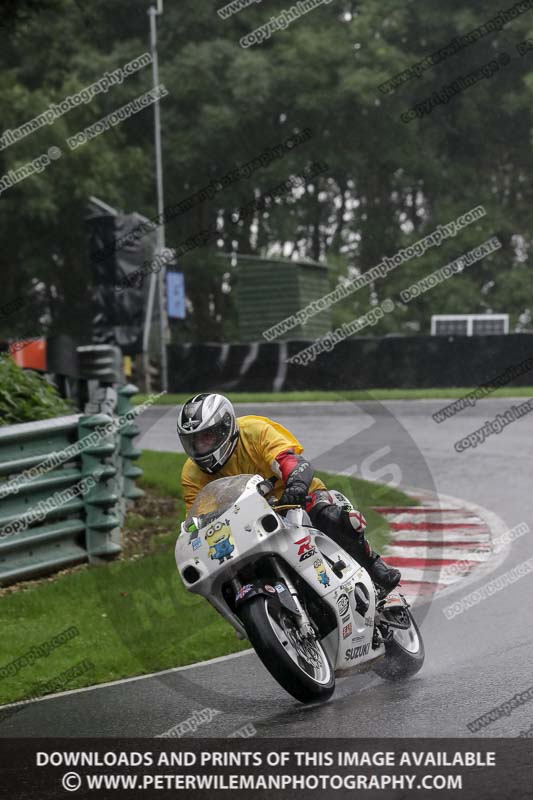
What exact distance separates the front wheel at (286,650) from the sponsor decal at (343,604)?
0.81 feet

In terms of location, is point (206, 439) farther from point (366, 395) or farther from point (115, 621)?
point (366, 395)

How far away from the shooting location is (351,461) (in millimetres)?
17844

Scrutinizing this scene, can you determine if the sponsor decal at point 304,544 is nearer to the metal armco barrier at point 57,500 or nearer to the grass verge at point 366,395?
the metal armco barrier at point 57,500

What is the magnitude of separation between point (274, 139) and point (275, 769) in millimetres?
44616

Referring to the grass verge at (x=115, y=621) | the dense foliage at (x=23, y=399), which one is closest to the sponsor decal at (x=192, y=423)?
the grass verge at (x=115, y=621)

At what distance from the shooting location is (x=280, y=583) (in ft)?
21.9

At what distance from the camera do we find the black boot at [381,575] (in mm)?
7586

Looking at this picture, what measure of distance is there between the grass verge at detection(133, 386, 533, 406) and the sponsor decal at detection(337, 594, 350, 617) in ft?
64.0

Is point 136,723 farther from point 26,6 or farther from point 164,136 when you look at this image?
point 164,136

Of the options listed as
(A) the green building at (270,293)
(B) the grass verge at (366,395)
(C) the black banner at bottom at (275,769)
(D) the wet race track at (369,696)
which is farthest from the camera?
(A) the green building at (270,293)

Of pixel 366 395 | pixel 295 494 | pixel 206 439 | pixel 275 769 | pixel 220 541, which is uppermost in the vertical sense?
pixel 206 439

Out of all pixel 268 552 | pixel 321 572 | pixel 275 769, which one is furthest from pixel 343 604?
pixel 275 769

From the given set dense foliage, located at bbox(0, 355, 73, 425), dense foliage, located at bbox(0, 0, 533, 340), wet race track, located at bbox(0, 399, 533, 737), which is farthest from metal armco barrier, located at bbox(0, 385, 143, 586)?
dense foliage, located at bbox(0, 0, 533, 340)

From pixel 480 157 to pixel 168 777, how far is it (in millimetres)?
47863
